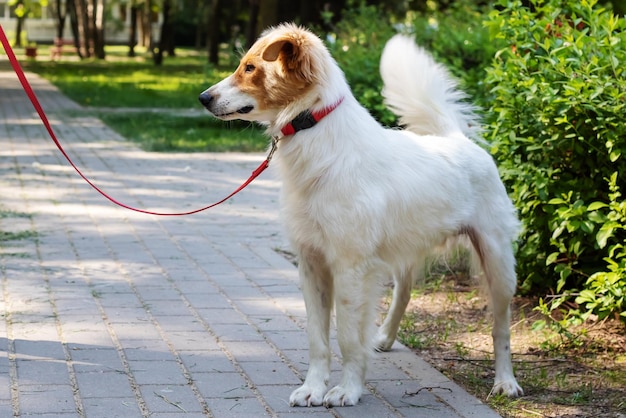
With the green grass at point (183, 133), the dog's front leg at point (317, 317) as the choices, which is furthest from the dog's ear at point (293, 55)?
the green grass at point (183, 133)

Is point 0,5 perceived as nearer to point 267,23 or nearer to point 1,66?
point 1,66

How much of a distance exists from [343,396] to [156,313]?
1.97 m

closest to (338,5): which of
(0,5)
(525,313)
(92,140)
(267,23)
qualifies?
(267,23)

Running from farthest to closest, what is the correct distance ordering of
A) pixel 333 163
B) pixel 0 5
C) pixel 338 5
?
pixel 0 5
pixel 338 5
pixel 333 163

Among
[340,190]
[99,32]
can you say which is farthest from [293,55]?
[99,32]

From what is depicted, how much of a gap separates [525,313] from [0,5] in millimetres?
77587

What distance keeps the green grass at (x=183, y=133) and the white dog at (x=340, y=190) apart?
29.1 feet

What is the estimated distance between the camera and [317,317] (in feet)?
15.7

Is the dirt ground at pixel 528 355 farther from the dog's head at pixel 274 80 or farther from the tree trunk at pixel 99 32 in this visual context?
the tree trunk at pixel 99 32

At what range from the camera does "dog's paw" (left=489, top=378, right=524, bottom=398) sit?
490 cm

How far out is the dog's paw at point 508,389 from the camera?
4902 mm

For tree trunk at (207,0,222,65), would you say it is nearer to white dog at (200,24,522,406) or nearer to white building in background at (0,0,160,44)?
white building in background at (0,0,160,44)

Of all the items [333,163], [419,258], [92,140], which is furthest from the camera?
[92,140]

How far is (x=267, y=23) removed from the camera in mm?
19891
